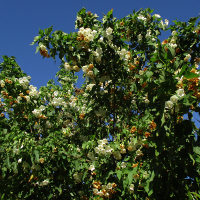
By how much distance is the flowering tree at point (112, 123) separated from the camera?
87.3 inches

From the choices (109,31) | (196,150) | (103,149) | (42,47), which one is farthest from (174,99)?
(42,47)

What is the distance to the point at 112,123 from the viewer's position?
4.40 metres

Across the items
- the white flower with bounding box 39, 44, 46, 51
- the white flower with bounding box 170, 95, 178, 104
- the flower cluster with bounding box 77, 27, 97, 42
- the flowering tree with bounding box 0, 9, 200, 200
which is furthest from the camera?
the white flower with bounding box 39, 44, 46, 51

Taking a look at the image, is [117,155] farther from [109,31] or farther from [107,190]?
[109,31]

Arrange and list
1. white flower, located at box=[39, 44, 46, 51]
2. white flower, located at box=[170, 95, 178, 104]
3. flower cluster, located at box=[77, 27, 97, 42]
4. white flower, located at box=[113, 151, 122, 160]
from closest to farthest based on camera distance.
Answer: white flower, located at box=[170, 95, 178, 104] → white flower, located at box=[113, 151, 122, 160] → flower cluster, located at box=[77, 27, 97, 42] → white flower, located at box=[39, 44, 46, 51]

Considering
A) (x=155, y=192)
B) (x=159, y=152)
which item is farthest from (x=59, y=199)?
(x=159, y=152)

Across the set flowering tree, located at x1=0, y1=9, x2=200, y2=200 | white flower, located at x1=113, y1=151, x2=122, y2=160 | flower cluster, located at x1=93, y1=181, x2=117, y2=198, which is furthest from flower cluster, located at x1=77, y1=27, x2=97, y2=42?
flower cluster, located at x1=93, y1=181, x2=117, y2=198

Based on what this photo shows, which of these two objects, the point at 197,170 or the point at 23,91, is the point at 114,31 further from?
the point at 197,170

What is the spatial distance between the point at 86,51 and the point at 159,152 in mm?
2183

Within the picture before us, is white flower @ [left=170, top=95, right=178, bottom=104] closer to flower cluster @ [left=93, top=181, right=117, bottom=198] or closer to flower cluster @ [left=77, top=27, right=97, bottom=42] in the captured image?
flower cluster @ [left=93, top=181, right=117, bottom=198]

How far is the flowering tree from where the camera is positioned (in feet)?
7.27

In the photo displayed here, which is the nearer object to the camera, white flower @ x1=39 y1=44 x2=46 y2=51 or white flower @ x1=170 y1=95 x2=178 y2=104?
white flower @ x1=170 y1=95 x2=178 y2=104

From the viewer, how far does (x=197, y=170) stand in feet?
7.29

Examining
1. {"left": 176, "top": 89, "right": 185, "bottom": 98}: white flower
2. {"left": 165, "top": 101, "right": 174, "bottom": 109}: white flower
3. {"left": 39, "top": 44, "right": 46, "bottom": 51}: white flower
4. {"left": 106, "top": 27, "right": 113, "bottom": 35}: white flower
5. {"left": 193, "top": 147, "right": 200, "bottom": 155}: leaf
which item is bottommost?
{"left": 193, "top": 147, "right": 200, "bottom": 155}: leaf
